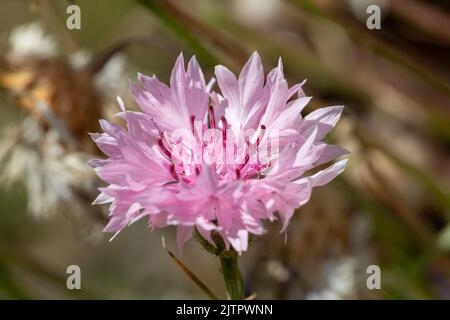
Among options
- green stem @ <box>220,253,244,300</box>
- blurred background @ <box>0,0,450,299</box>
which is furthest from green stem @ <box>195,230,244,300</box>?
blurred background @ <box>0,0,450,299</box>

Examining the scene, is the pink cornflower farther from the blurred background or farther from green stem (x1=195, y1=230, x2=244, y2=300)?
the blurred background

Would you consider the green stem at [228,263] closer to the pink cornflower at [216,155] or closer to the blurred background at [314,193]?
A: the pink cornflower at [216,155]

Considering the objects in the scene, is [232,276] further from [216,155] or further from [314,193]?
[314,193]

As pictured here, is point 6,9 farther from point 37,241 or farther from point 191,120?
point 191,120

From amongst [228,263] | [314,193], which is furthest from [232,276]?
[314,193]

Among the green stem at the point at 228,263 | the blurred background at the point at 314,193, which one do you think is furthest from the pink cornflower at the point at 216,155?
the blurred background at the point at 314,193
